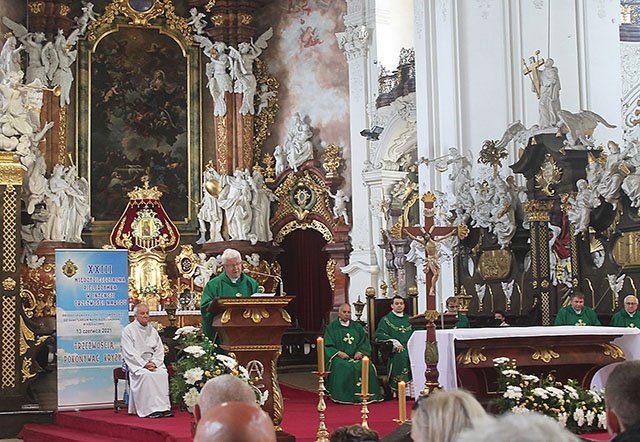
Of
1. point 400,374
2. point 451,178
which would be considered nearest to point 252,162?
point 451,178

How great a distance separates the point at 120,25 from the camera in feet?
77.9

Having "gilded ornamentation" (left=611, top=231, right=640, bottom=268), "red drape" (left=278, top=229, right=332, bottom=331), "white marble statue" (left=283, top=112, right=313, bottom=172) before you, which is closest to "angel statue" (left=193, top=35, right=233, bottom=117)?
"white marble statue" (left=283, top=112, right=313, bottom=172)

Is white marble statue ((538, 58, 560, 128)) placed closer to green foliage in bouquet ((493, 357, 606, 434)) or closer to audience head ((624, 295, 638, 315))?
audience head ((624, 295, 638, 315))

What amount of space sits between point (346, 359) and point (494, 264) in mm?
3314

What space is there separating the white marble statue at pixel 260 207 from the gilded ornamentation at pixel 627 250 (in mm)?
11198

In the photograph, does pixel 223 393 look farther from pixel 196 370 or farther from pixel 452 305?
pixel 452 305

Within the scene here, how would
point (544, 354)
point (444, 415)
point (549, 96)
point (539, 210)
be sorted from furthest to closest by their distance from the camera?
point (549, 96), point (539, 210), point (544, 354), point (444, 415)

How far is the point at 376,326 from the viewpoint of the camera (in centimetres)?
1452

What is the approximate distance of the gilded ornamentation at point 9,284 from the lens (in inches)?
473

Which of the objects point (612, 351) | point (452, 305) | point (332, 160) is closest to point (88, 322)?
point (452, 305)

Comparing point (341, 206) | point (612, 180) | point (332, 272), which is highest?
point (341, 206)

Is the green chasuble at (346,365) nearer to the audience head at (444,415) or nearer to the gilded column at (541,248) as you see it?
the gilded column at (541,248)

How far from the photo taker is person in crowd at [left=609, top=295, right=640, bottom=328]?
464 inches

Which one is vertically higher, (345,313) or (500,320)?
(345,313)
